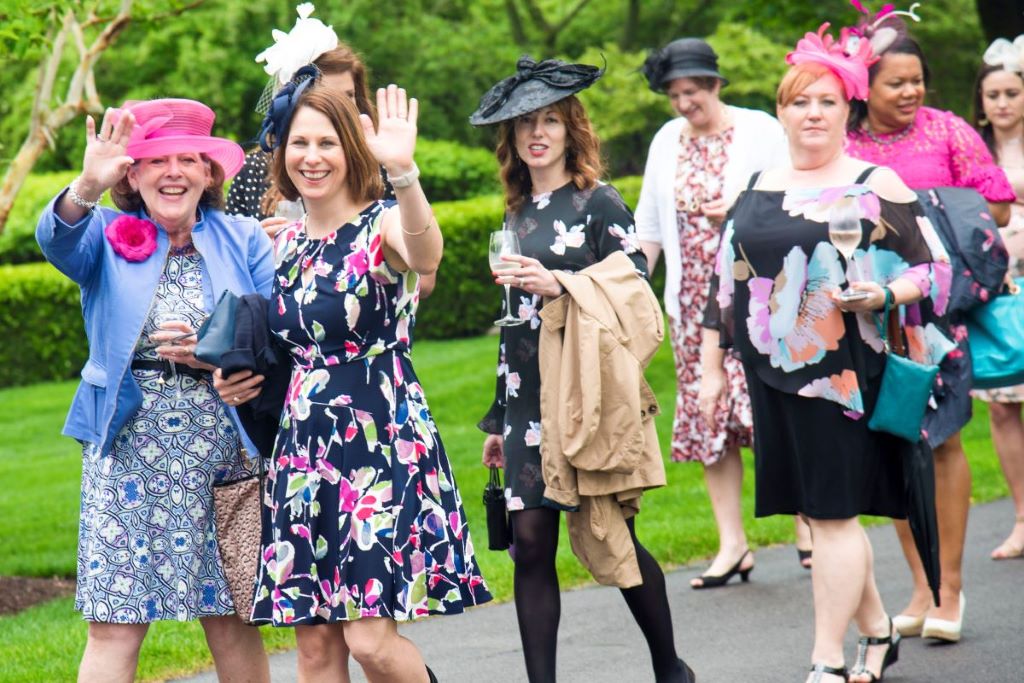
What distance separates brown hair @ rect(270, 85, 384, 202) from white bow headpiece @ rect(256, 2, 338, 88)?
3.50 feet

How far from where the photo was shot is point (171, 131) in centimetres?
483

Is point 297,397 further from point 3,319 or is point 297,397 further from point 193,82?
point 193,82

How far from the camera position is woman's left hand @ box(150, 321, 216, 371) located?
456cm

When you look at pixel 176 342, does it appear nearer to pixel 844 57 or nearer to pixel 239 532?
pixel 239 532

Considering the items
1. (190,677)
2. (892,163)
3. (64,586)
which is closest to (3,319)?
(64,586)

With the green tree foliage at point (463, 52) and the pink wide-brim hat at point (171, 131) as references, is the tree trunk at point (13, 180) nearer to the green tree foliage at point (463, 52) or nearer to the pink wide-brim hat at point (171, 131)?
the pink wide-brim hat at point (171, 131)

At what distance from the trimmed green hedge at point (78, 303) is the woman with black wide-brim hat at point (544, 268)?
1145 cm

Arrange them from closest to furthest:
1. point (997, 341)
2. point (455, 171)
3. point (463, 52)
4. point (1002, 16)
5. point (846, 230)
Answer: point (846, 230), point (997, 341), point (1002, 16), point (455, 171), point (463, 52)

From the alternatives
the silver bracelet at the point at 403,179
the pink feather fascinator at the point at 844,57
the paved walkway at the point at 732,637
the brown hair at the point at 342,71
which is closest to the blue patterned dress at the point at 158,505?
the silver bracelet at the point at 403,179

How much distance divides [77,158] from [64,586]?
46.7ft

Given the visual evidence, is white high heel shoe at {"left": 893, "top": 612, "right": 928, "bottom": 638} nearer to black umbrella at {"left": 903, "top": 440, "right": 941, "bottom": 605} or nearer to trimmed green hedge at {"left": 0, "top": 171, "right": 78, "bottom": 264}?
black umbrella at {"left": 903, "top": 440, "right": 941, "bottom": 605}

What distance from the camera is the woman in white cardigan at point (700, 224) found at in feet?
24.3

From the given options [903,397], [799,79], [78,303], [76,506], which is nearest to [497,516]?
[903,397]

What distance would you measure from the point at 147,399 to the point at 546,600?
1.51 meters
